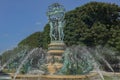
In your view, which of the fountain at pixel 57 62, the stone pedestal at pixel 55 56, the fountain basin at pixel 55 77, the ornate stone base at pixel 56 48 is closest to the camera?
the fountain basin at pixel 55 77

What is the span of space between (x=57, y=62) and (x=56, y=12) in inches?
140

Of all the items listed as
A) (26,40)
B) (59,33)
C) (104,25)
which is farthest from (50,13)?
(26,40)

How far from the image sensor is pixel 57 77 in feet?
62.0

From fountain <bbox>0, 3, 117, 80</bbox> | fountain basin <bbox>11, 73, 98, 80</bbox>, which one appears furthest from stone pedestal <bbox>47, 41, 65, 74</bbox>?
fountain basin <bbox>11, 73, 98, 80</bbox>

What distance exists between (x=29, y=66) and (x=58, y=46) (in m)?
2.86

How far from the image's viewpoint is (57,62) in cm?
2383

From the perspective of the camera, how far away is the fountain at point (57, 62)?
2023 cm

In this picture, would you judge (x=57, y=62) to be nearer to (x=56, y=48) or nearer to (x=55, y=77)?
(x=56, y=48)

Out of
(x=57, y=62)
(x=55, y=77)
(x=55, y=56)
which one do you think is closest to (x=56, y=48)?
(x=55, y=56)

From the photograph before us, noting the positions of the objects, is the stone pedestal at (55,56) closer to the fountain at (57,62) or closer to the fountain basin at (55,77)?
the fountain at (57,62)

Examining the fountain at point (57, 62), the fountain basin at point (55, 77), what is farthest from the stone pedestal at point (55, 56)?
the fountain basin at point (55, 77)

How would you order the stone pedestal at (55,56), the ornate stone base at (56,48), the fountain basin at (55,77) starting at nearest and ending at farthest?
the fountain basin at (55,77) → the stone pedestal at (55,56) → the ornate stone base at (56,48)

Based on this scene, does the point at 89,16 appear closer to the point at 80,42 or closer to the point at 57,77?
the point at 80,42

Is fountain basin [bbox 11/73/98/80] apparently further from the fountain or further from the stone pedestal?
the stone pedestal
